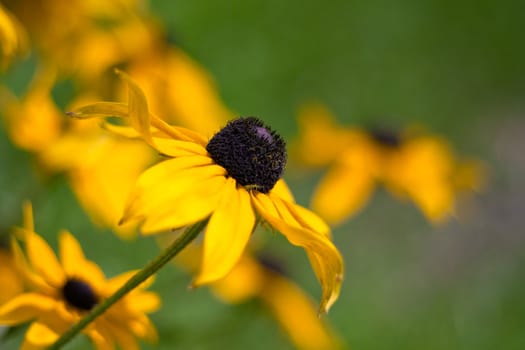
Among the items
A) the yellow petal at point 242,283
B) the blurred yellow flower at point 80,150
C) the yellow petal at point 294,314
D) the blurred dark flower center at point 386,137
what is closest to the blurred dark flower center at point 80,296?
the blurred yellow flower at point 80,150

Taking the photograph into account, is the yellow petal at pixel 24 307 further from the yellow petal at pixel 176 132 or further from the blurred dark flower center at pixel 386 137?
the blurred dark flower center at pixel 386 137

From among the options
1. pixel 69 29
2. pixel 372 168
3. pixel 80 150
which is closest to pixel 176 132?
pixel 80 150

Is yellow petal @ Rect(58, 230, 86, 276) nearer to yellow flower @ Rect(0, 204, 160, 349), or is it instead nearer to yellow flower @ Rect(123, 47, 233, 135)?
yellow flower @ Rect(0, 204, 160, 349)

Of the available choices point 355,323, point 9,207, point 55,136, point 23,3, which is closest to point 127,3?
point 23,3

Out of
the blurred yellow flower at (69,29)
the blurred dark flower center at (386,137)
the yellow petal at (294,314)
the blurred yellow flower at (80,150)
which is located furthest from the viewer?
the blurred dark flower center at (386,137)

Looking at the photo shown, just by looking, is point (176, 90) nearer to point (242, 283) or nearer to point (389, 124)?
point (242, 283)

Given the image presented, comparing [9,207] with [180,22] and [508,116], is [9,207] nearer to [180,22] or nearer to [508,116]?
[180,22]
